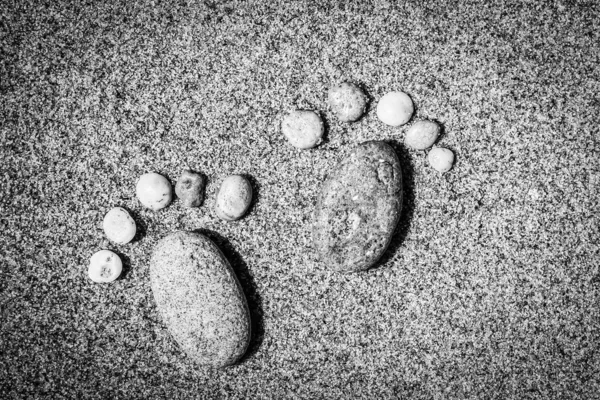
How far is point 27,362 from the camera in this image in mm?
1040

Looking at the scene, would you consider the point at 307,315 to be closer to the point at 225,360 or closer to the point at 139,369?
the point at 225,360

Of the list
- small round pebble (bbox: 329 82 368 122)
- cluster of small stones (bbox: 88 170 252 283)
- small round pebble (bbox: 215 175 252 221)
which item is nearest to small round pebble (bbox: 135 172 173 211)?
cluster of small stones (bbox: 88 170 252 283)

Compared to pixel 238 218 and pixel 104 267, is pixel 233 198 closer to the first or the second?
pixel 238 218

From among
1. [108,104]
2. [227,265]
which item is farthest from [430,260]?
[108,104]

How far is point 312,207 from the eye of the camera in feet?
3.41

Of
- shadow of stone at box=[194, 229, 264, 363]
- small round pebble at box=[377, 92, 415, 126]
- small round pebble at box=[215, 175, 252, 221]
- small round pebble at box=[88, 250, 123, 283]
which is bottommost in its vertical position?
small round pebble at box=[88, 250, 123, 283]

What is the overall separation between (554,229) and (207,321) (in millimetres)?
770

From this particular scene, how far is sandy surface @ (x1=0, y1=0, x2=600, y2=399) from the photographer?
3.40 ft

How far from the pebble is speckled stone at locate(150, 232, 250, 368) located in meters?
0.08

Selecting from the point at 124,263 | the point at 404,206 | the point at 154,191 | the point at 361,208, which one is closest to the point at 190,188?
the point at 154,191

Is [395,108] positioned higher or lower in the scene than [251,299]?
higher

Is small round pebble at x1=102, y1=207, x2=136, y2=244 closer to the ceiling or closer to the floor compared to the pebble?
closer to the floor

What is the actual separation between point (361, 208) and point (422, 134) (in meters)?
0.22

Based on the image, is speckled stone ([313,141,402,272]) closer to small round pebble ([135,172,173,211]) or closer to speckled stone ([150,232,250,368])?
speckled stone ([150,232,250,368])
